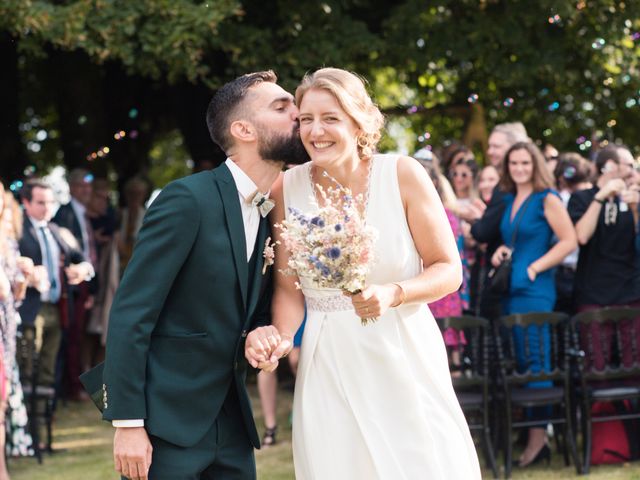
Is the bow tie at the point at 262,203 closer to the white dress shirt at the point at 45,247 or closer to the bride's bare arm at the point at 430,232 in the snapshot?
the bride's bare arm at the point at 430,232

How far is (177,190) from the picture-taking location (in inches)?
151

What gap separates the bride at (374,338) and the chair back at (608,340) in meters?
3.92

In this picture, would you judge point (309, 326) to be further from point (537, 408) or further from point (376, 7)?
point (376, 7)

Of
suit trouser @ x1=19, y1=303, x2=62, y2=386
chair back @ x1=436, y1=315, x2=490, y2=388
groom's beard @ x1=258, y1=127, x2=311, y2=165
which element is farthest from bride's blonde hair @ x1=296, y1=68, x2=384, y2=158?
suit trouser @ x1=19, y1=303, x2=62, y2=386

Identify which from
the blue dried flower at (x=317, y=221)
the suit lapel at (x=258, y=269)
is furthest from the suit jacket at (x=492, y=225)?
the blue dried flower at (x=317, y=221)

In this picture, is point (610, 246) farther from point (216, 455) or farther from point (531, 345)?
point (216, 455)

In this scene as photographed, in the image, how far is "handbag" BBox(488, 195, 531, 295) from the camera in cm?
787

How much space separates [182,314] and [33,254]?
618cm

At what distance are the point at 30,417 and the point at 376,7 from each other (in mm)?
6382

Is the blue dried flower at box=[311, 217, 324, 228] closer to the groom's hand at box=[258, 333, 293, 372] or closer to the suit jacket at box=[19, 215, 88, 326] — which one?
the groom's hand at box=[258, 333, 293, 372]

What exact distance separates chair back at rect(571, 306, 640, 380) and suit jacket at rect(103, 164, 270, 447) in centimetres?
439

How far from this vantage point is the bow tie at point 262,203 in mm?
3996

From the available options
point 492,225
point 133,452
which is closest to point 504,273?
point 492,225

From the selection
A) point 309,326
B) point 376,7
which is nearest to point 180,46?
point 376,7
